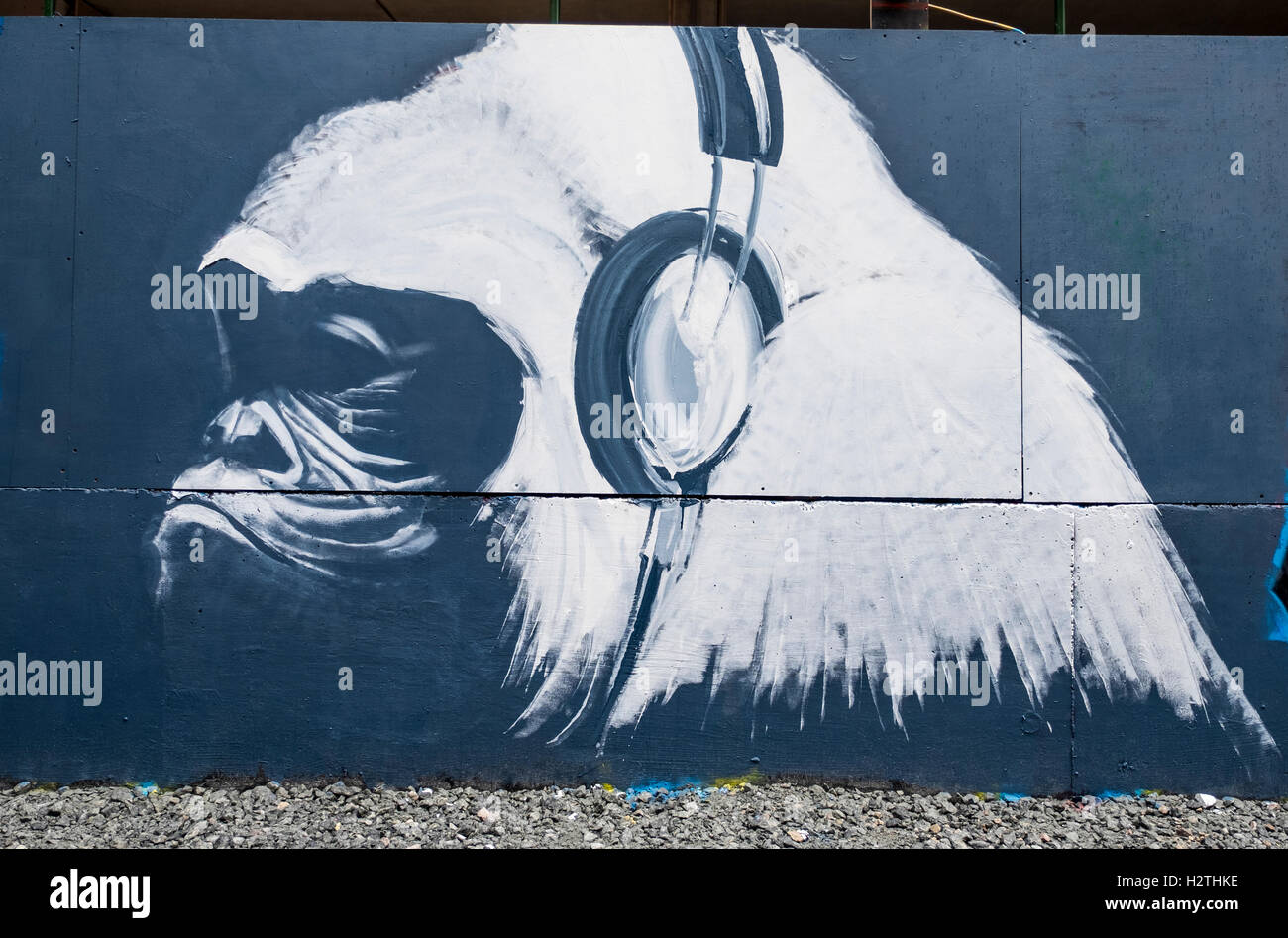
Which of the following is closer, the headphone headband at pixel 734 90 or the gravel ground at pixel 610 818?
the gravel ground at pixel 610 818

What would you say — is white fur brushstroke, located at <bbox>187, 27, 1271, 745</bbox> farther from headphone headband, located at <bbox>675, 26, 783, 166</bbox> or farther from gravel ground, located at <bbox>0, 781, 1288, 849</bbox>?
gravel ground, located at <bbox>0, 781, 1288, 849</bbox>

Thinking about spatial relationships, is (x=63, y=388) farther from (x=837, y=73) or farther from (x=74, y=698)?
(x=837, y=73)

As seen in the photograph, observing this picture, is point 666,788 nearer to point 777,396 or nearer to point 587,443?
point 587,443

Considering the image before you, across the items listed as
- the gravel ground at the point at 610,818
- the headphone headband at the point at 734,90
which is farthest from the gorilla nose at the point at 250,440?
the headphone headband at the point at 734,90

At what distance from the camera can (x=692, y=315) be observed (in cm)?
375

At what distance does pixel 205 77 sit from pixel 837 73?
2951 mm

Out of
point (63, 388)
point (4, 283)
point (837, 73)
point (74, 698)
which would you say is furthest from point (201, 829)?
point (837, 73)

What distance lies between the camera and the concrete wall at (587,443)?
3689 millimetres

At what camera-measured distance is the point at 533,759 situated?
3.71 meters

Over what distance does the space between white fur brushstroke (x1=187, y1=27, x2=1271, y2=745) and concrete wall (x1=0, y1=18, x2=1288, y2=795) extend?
0.02 m

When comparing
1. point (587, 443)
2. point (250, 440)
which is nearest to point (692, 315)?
point (587, 443)

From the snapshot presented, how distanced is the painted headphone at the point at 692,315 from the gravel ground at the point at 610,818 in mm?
1451

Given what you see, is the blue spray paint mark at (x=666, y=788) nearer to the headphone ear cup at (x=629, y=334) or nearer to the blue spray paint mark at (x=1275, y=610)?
the headphone ear cup at (x=629, y=334)

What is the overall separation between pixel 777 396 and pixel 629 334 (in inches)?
29.6
